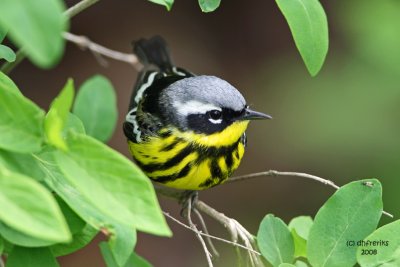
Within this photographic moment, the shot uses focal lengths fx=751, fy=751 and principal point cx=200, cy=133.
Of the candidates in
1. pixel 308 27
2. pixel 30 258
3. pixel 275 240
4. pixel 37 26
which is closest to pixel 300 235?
pixel 275 240

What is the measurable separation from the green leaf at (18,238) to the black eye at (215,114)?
1005 millimetres

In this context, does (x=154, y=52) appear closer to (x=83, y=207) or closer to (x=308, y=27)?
(x=308, y=27)

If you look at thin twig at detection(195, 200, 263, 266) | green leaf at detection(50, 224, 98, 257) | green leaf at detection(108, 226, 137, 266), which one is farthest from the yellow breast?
green leaf at detection(108, 226, 137, 266)

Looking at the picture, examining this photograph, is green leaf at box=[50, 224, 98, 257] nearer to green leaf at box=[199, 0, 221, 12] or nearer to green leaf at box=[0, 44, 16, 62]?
green leaf at box=[0, 44, 16, 62]

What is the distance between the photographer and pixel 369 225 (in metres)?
1.28

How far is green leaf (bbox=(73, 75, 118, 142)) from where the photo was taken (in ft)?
6.07

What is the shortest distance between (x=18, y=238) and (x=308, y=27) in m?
0.56

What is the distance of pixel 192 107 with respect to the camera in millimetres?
2045

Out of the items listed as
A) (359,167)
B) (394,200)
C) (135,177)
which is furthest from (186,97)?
(359,167)

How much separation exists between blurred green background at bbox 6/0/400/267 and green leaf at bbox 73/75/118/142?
1620mm

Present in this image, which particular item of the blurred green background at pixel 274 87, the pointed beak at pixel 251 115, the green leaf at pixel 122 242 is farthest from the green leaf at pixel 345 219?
the blurred green background at pixel 274 87

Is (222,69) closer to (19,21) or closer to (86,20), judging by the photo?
(86,20)

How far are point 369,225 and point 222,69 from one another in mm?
3705

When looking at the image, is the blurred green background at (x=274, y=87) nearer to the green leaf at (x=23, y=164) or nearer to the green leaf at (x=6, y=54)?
the green leaf at (x=6, y=54)
